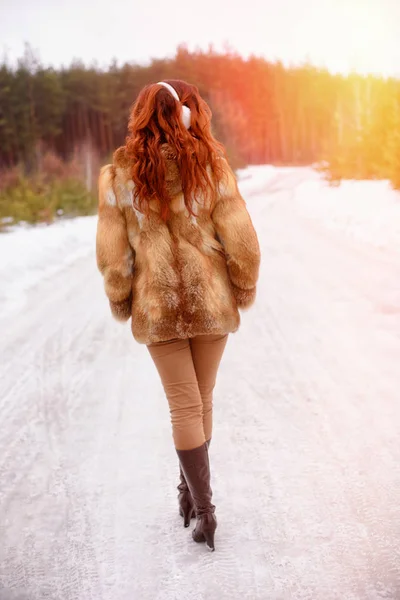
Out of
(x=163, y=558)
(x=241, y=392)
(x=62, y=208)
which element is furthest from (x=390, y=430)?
(x=62, y=208)

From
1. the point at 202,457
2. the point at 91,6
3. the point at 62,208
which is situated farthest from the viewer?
the point at 62,208

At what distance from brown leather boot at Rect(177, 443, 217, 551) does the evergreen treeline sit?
11692 millimetres

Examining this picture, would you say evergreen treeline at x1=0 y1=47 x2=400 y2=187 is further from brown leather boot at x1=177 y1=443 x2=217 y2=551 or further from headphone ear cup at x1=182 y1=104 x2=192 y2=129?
brown leather boot at x1=177 y1=443 x2=217 y2=551

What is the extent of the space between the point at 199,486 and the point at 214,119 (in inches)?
1201

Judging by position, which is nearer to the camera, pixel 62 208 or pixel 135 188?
pixel 135 188

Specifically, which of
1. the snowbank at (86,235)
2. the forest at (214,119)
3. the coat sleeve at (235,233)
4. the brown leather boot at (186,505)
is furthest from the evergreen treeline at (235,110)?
the brown leather boot at (186,505)

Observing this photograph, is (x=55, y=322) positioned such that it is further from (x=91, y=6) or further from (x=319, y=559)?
(x=91, y=6)

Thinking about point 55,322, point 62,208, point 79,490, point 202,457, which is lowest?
point 62,208

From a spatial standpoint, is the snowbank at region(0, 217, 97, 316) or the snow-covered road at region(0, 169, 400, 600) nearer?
the snow-covered road at region(0, 169, 400, 600)

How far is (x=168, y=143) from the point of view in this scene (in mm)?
2238

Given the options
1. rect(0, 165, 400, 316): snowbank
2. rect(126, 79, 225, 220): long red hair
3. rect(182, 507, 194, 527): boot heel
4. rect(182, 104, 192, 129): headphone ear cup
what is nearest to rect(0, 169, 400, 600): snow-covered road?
rect(182, 507, 194, 527): boot heel

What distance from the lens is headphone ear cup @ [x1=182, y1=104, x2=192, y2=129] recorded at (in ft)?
7.34

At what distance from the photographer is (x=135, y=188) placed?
2270 millimetres

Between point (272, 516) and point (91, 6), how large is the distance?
16.7 metres
